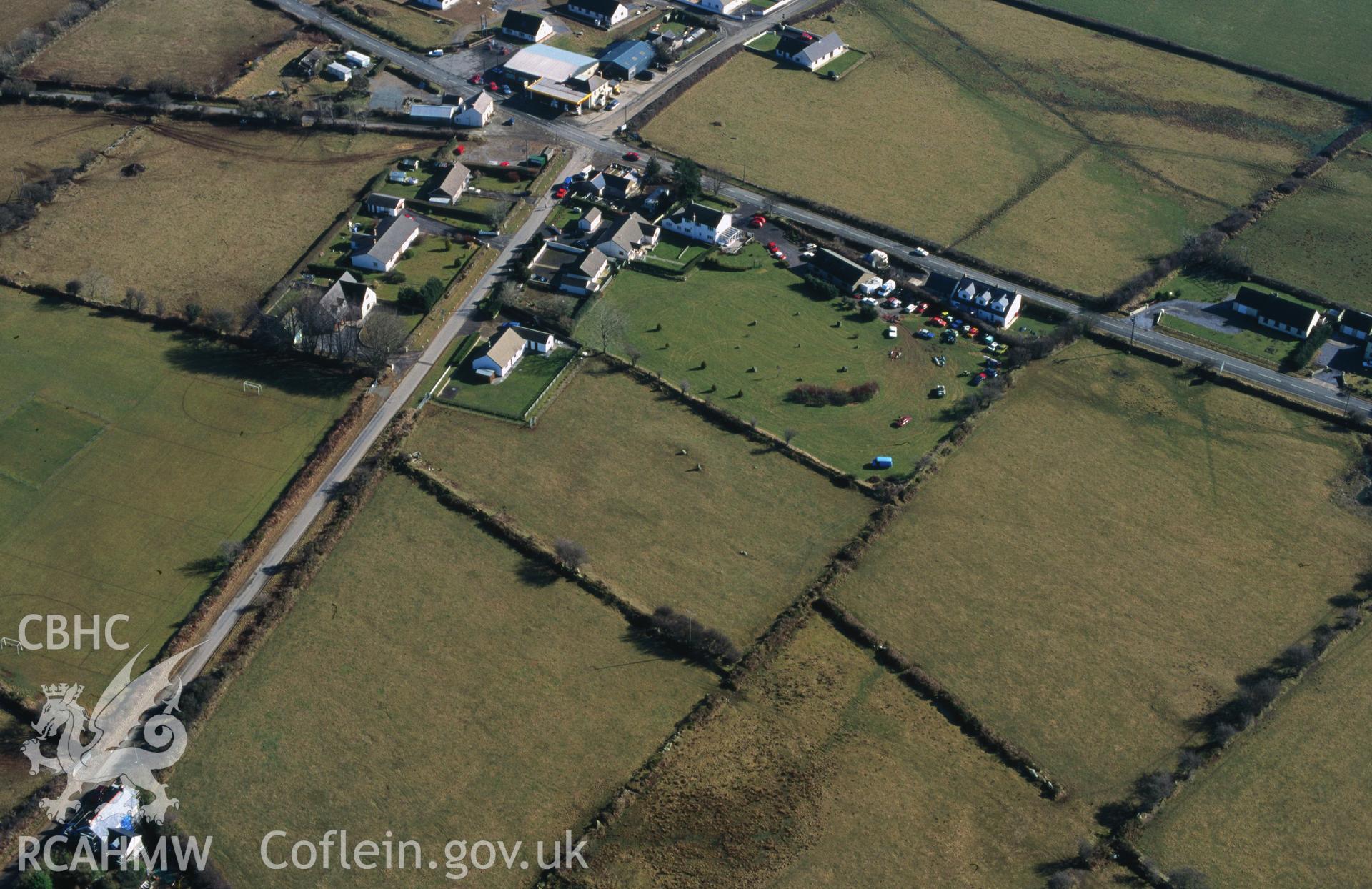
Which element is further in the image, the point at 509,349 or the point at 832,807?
the point at 509,349

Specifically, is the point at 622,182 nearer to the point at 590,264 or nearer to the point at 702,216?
the point at 702,216

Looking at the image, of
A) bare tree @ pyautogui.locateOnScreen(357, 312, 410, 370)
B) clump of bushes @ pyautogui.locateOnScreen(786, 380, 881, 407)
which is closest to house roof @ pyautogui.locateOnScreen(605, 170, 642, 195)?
bare tree @ pyautogui.locateOnScreen(357, 312, 410, 370)

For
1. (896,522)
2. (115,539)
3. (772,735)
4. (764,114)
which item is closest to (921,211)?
(764,114)

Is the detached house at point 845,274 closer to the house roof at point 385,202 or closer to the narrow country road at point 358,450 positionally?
the narrow country road at point 358,450

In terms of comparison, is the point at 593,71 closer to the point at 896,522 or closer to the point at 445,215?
the point at 445,215

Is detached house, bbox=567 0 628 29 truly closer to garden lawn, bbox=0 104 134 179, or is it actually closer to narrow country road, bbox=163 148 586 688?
narrow country road, bbox=163 148 586 688

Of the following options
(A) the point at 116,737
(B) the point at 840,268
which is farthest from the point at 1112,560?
(A) the point at 116,737

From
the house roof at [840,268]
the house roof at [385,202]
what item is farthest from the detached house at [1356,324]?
the house roof at [385,202]
